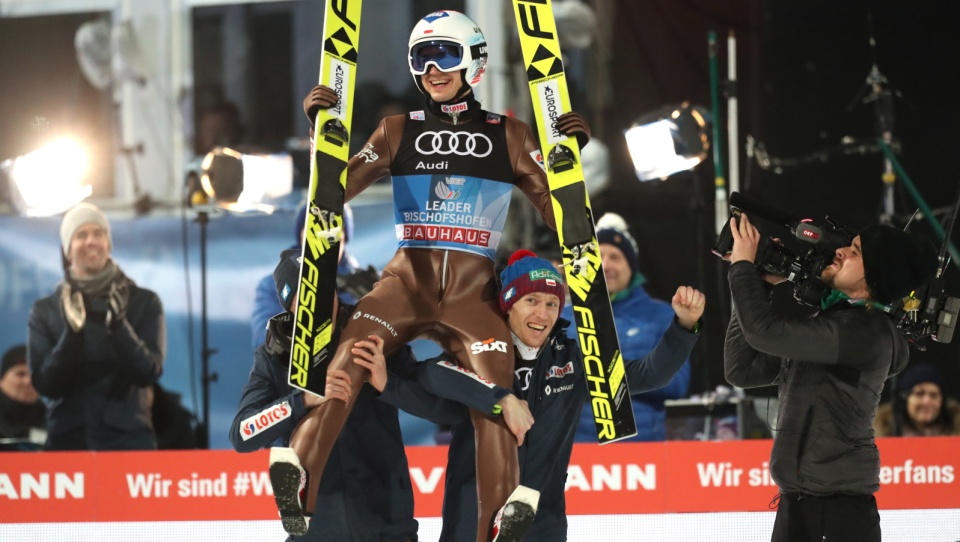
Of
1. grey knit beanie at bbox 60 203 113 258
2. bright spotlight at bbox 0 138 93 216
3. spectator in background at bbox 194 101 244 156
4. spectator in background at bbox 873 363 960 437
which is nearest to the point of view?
spectator in background at bbox 873 363 960 437

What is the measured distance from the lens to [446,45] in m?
3.03

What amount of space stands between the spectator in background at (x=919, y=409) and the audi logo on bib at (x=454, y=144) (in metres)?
3.01

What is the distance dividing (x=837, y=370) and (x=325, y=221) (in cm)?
134

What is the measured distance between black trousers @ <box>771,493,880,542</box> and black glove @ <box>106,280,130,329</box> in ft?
12.1

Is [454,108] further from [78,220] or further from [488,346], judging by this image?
[78,220]

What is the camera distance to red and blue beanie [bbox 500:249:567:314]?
2924 millimetres

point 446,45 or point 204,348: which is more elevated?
point 446,45

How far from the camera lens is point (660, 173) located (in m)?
4.99

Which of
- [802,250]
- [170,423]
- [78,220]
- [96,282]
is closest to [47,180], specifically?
[78,220]

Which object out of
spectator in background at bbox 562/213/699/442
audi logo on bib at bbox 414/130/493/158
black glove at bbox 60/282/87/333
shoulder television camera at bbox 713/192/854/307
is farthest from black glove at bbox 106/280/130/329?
shoulder television camera at bbox 713/192/854/307

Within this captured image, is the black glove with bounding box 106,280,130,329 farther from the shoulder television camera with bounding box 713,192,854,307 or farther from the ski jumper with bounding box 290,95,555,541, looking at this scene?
the shoulder television camera with bounding box 713,192,854,307

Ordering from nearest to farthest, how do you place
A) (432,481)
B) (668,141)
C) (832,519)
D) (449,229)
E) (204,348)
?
(832,519), (449,229), (432,481), (668,141), (204,348)

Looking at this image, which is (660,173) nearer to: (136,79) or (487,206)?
(487,206)

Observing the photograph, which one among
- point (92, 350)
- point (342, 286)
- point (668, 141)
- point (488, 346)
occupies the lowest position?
point (488, 346)
